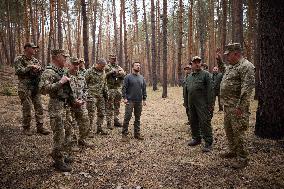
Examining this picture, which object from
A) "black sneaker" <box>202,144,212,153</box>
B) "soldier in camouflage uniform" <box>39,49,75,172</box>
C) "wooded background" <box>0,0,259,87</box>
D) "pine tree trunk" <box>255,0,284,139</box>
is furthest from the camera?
"wooded background" <box>0,0,259,87</box>

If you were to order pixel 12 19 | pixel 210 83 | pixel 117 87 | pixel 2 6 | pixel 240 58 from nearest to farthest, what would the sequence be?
pixel 240 58
pixel 210 83
pixel 117 87
pixel 2 6
pixel 12 19

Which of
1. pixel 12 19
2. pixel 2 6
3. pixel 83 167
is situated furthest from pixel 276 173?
pixel 12 19

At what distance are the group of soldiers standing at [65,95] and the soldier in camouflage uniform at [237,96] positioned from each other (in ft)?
10.8

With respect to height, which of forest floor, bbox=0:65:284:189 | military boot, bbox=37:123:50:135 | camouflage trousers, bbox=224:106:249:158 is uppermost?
camouflage trousers, bbox=224:106:249:158

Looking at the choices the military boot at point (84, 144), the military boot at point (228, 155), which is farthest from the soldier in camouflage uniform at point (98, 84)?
the military boot at point (228, 155)

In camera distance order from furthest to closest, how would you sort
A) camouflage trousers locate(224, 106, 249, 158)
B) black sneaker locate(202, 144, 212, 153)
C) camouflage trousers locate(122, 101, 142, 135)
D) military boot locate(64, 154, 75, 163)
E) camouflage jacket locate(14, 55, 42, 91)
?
camouflage trousers locate(122, 101, 142, 135) → camouflage jacket locate(14, 55, 42, 91) → black sneaker locate(202, 144, 212, 153) → military boot locate(64, 154, 75, 163) → camouflage trousers locate(224, 106, 249, 158)

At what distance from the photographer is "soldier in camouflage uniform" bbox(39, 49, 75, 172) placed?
19.0ft

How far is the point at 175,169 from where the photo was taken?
6.34 metres

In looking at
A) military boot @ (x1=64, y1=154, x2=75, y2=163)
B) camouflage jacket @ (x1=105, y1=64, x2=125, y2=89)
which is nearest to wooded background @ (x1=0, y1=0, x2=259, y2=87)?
camouflage jacket @ (x1=105, y1=64, x2=125, y2=89)

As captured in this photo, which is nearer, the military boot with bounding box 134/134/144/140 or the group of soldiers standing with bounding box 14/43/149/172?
the group of soldiers standing with bounding box 14/43/149/172

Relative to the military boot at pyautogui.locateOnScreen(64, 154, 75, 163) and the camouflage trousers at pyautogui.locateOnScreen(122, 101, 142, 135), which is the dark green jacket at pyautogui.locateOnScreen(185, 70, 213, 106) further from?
the military boot at pyautogui.locateOnScreen(64, 154, 75, 163)

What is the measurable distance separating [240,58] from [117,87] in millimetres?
5777

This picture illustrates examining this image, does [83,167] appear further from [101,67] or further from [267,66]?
[267,66]

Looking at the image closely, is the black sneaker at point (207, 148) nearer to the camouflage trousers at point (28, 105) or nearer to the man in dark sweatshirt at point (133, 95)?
the man in dark sweatshirt at point (133, 95)
